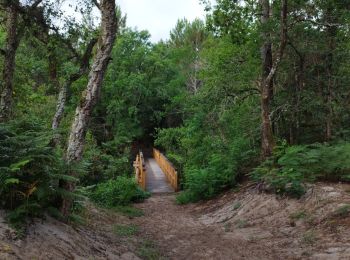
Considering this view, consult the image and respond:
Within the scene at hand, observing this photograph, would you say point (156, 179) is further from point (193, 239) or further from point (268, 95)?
point (193, 239)

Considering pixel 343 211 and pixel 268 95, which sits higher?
pixel 268 95

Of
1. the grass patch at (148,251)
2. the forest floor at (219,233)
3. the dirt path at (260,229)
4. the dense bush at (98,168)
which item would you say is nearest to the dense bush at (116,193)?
the dense bush at (98,168)

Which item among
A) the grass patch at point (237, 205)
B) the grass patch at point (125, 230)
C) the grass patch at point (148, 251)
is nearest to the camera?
the grass patch at point (148, 251)

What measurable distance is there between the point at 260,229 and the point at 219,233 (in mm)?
1027

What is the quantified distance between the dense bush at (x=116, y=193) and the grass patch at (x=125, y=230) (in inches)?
136

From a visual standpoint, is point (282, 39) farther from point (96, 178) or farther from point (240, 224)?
point (96, 178)

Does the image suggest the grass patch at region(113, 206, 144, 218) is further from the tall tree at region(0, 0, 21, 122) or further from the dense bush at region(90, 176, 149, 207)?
the tall tree at region(0, 0, 21, 122)

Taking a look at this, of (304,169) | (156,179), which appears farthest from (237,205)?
(156,179)

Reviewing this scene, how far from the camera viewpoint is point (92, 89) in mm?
7797

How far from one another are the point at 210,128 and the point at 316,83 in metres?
4.99

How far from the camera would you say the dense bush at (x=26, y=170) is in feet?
17.7

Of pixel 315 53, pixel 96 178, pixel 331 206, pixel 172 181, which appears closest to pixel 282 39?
pixel 315 53

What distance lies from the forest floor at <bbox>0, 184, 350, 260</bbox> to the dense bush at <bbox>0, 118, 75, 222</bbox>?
35 cm

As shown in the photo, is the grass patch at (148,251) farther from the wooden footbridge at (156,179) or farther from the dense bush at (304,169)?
the wooden footbridge at (156,179)
